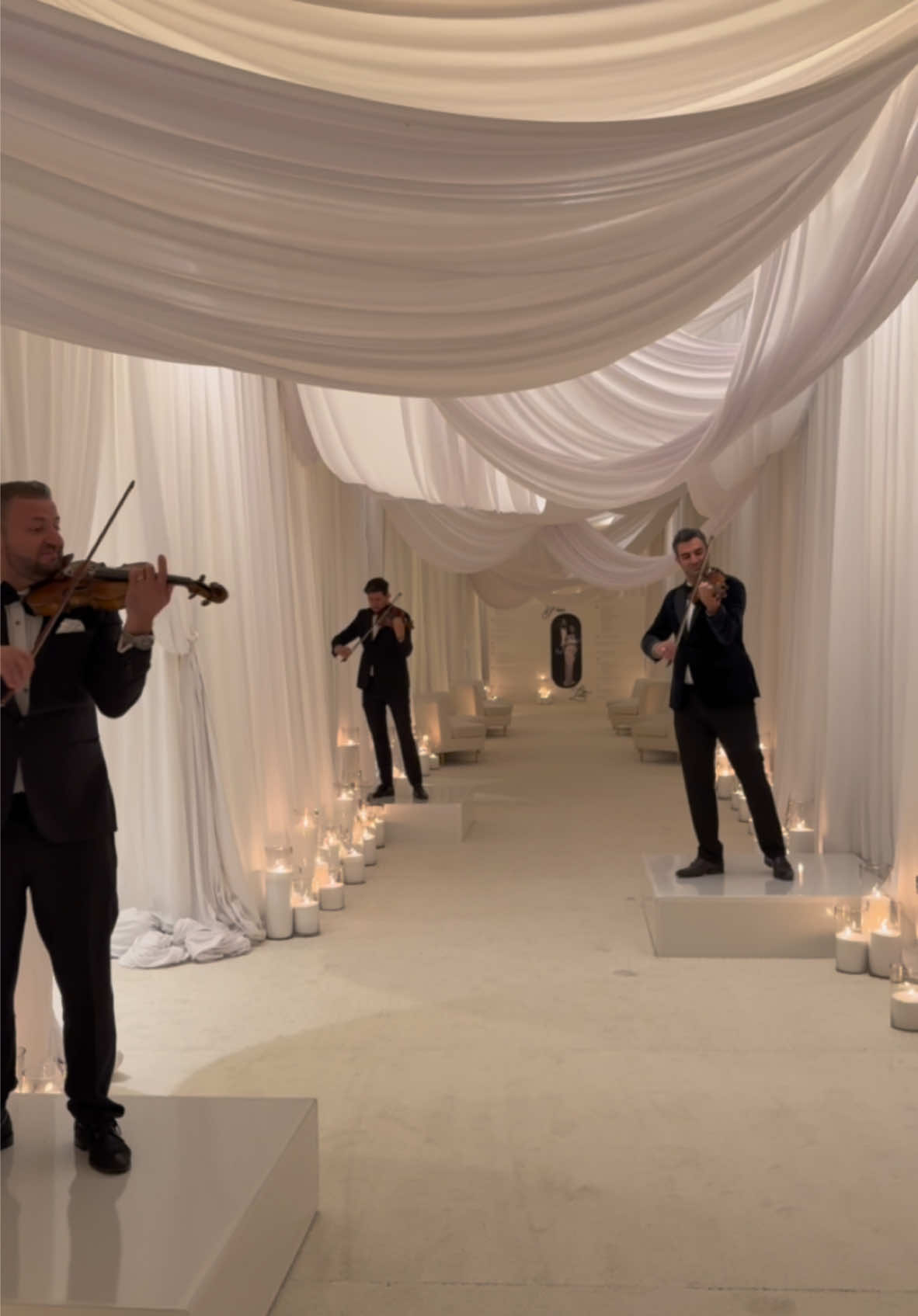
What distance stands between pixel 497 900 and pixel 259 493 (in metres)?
2.11

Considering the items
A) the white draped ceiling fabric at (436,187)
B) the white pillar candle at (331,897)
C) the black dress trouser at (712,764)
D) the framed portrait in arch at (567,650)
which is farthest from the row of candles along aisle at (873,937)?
the framed portrait in arch at (567,650)

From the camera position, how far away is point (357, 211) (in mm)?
1998

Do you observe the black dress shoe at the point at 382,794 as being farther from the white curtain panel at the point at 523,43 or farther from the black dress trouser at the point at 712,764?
the white curtain panel at the point at 523,43

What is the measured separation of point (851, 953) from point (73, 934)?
9.93ft

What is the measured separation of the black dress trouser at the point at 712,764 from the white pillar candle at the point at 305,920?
158 centimetres

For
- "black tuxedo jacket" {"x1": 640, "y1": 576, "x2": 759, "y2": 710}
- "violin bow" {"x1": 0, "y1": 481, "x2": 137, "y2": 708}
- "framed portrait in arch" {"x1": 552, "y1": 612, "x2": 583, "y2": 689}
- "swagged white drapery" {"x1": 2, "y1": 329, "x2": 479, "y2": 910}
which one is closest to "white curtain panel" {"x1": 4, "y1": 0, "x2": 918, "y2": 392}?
"violin bow" {"x1": 0, "y1": 481, "x2": 137, "y2": 708}

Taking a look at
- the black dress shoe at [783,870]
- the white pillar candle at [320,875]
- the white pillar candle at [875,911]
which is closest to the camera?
the white pillar candle at [875,911]

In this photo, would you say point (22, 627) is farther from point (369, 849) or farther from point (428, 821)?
point (428, 821)

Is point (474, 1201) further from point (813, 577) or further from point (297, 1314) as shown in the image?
point (813, 577)

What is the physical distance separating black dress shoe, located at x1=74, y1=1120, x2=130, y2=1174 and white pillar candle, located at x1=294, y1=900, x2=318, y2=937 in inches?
110

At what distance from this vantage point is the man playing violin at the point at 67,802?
2168 mm

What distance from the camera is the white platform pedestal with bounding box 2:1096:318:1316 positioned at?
194 cm

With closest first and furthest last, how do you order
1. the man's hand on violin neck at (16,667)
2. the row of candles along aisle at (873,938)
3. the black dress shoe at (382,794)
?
the man's hand on violin neck at (16,667)
the row of candles along aisle at (873,938)
the black dress shoe at (382,794)

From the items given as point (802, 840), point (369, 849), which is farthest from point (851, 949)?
point (369, 849)
